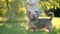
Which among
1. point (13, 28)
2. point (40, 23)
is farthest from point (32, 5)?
point (13, 28)

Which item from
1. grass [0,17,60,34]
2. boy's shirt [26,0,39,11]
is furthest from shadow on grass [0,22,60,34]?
boy's shirt [26,0,39,11]

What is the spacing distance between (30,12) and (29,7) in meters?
0.06

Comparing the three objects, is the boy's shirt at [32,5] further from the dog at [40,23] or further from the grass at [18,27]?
the grass at [18,27]

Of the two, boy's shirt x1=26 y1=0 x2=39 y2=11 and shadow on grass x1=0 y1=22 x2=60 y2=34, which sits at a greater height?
boy's shirt x1=26 y1=0 x2=39 y2=11

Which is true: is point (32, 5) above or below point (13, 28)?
above

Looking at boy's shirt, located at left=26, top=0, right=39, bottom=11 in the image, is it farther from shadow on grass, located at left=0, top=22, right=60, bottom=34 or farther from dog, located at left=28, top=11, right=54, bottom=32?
shadow on grass, located at left=0, top=22, right=60, bottom=34

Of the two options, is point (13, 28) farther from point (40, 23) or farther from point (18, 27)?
point (40, 23)

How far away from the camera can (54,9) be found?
4.06 feet

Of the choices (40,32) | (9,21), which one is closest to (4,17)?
(9,21)

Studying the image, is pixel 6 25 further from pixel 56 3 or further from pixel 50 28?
pixel 56 3

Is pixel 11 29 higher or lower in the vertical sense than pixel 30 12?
lower

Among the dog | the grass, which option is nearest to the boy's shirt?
the dog

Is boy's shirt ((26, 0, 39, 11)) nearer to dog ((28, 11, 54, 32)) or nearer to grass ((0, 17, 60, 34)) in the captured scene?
dog ((28, 11, 54, 32))

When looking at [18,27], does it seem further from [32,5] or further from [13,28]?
[32,5]
